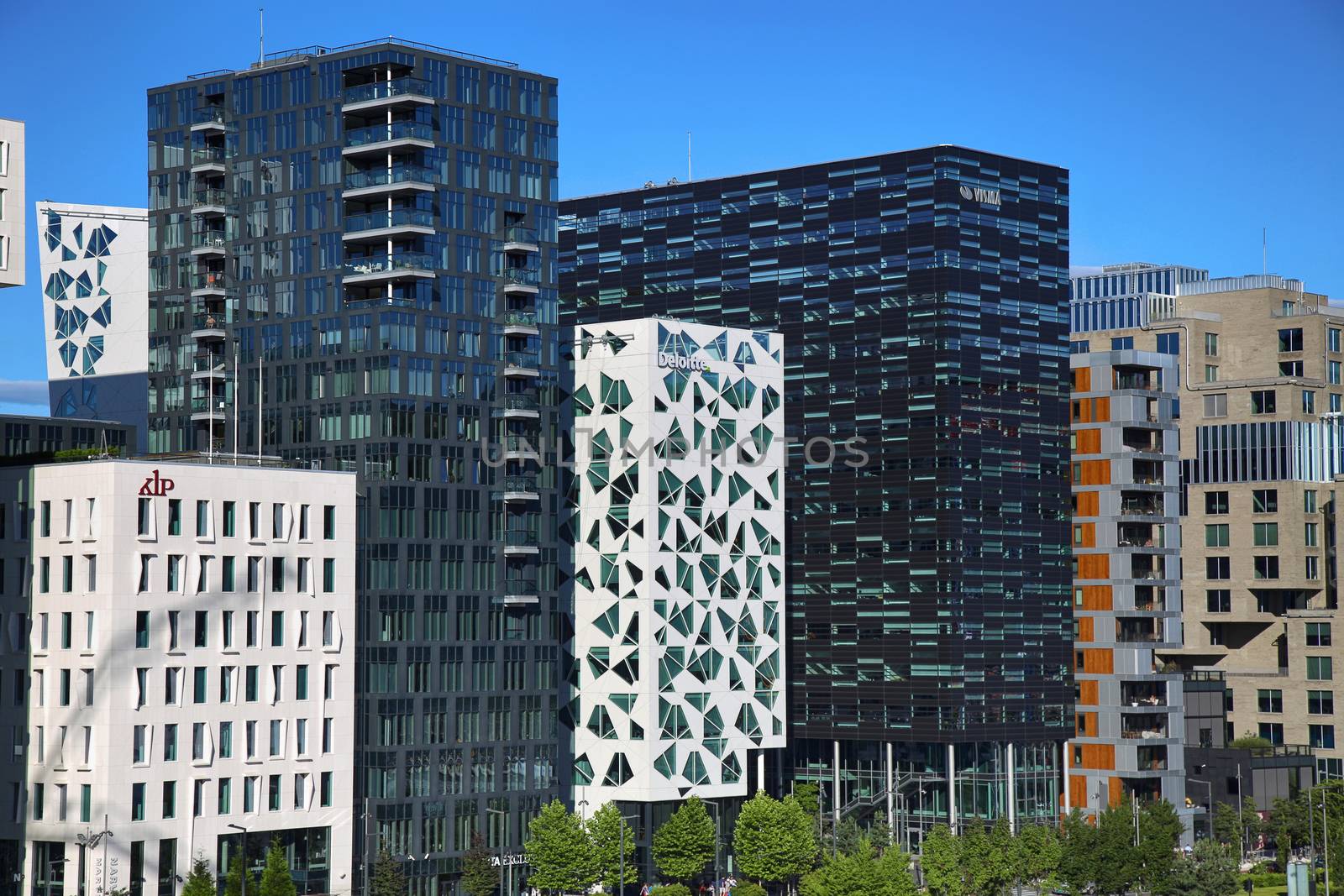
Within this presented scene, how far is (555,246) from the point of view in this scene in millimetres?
182250

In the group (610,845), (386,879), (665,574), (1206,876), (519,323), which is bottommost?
(1206,876)

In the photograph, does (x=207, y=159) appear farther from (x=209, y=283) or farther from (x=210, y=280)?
(x=209, y=283)

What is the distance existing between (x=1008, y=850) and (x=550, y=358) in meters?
54.4

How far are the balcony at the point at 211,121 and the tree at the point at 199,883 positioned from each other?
2494 inches

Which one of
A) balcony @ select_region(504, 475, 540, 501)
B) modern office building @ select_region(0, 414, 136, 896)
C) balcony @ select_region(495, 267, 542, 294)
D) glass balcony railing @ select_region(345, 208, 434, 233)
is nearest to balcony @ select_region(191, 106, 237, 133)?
glass balcony railing @ select_region(345, 208, 434, 233)

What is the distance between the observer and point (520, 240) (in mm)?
180250

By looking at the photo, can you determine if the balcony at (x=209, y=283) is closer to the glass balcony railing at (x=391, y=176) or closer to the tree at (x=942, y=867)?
the glass balcony railing at (x=391, y=176)

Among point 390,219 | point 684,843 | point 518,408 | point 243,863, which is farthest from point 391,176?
point 684,843

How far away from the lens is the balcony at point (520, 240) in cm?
17912

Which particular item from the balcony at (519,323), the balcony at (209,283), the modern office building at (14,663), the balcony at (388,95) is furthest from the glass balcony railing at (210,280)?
the modern office building at (14,663)

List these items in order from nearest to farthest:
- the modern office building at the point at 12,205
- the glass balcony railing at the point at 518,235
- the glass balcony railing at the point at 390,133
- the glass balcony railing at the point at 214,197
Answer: the modern office building at the point at 12,205 < the glass balcony railing at the point at 390,133 < the glass balcony railing at the point at 518,235 < the glass balcony railing at the point at 214,197

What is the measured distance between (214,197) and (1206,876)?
96183 mm

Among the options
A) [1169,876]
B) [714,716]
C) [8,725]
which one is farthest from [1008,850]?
[8,725]

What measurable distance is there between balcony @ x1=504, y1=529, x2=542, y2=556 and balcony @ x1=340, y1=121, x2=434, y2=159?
31.3 m
